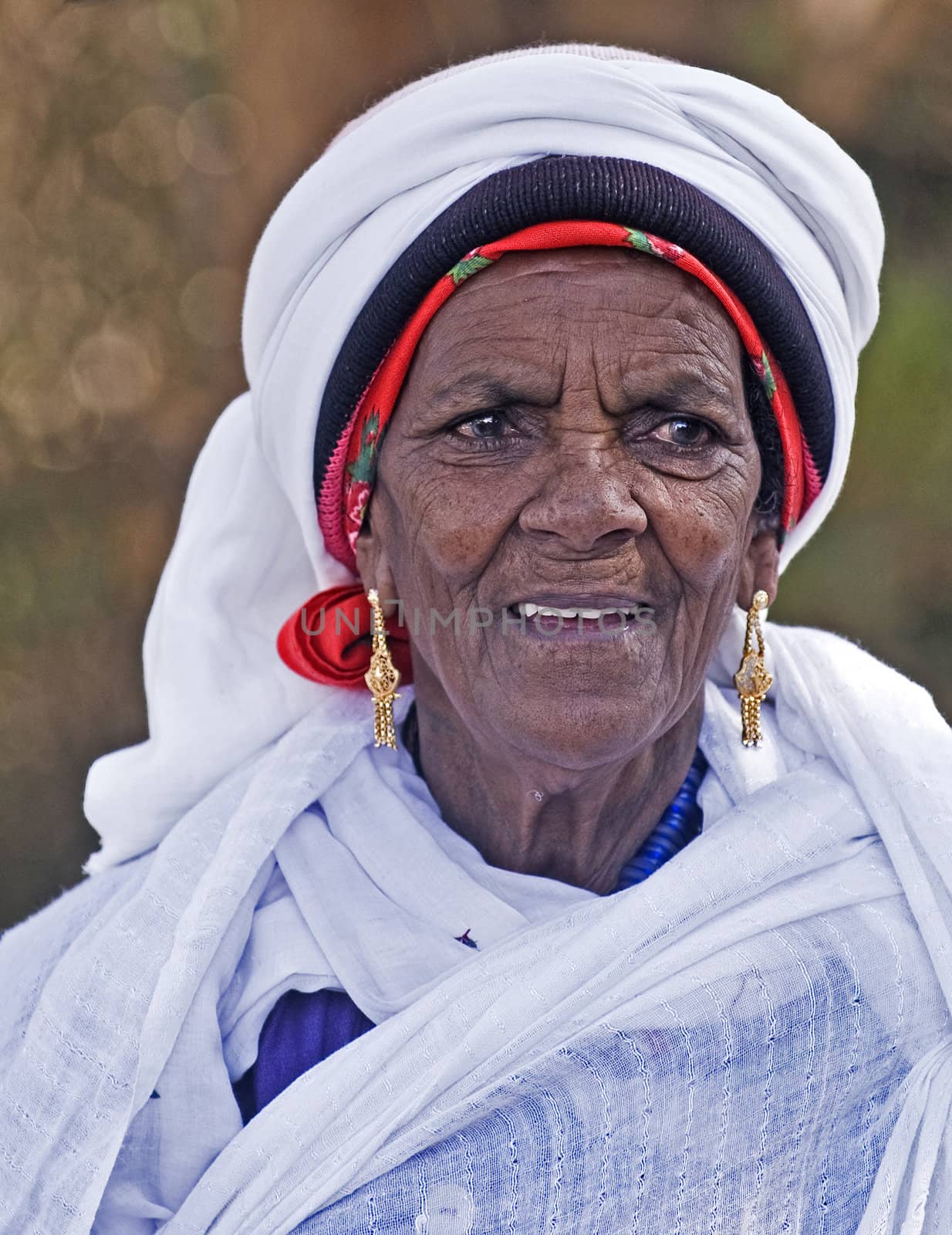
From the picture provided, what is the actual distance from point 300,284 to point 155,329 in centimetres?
257

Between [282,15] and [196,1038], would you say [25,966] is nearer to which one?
[196,1038]

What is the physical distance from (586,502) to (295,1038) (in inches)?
36.2

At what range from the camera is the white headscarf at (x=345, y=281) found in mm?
1981

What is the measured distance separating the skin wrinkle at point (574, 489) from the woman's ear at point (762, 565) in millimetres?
127

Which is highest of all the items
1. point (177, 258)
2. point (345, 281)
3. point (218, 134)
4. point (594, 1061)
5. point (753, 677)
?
point (218, 134)

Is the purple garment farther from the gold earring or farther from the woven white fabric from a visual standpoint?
the gold earring

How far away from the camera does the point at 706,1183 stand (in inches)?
74.0

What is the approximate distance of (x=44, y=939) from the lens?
2.27 metres

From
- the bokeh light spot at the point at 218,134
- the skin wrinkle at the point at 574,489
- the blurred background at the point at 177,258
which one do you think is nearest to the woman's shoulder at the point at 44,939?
the skin wrinkle at the point at 574,489

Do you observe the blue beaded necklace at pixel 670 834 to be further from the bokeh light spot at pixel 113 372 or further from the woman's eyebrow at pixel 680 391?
the bokeh light spot at pixel 113 372

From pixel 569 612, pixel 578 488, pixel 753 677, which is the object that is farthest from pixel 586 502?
pixel 753 677

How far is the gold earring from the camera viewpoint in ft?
7.34

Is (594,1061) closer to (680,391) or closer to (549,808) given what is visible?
(549,808)

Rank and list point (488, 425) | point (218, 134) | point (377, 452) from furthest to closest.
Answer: point (218, 134)
point (377, 452)
point (488, 425)
